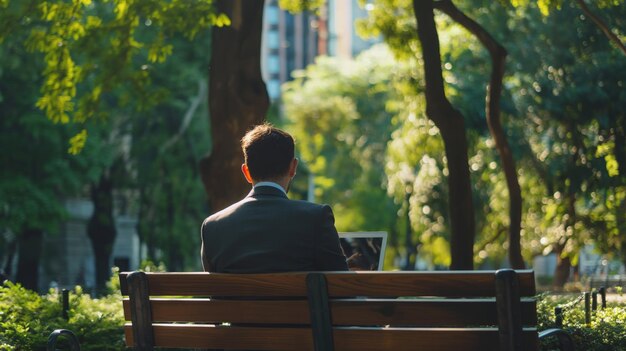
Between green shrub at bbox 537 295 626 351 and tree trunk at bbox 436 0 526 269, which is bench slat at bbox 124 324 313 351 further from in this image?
tree trunk at bbox 436 0 526 269

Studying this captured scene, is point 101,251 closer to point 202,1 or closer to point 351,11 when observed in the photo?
point 202,1

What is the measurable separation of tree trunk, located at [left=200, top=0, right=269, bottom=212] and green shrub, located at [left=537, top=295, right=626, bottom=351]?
547 centimetres

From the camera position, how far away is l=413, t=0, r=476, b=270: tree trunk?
1491 cm

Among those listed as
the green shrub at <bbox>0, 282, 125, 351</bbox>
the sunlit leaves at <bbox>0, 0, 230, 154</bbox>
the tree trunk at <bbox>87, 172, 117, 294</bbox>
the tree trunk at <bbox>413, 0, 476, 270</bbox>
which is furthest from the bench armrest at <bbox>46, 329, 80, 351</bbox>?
the tree trunk at <bbox>87, 172, 117, 294</bbox>

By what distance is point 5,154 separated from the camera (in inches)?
1294

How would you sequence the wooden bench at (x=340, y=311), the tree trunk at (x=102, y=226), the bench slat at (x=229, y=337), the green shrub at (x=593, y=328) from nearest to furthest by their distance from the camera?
1. the wooden bench at (x=340, y=311)
2. the bench slat at (x=229, y=337)
3. the green shrub at (x=593, y=328)
4. the tree trunk at (x=102, y=226)

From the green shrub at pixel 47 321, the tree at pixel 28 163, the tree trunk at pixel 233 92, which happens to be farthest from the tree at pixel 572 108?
the green shrub at pixel 47 321

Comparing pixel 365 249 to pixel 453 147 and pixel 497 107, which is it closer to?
pixel 453 147

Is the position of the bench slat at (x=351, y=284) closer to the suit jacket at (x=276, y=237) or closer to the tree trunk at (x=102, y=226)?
the suit jacket at (x=276, y=237)

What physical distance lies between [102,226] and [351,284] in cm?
3701

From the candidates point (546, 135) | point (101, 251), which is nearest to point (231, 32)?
point (546, 135)

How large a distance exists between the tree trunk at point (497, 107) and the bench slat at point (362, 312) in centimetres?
1075

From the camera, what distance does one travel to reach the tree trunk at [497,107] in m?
16.4

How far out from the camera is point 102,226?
41.9m
